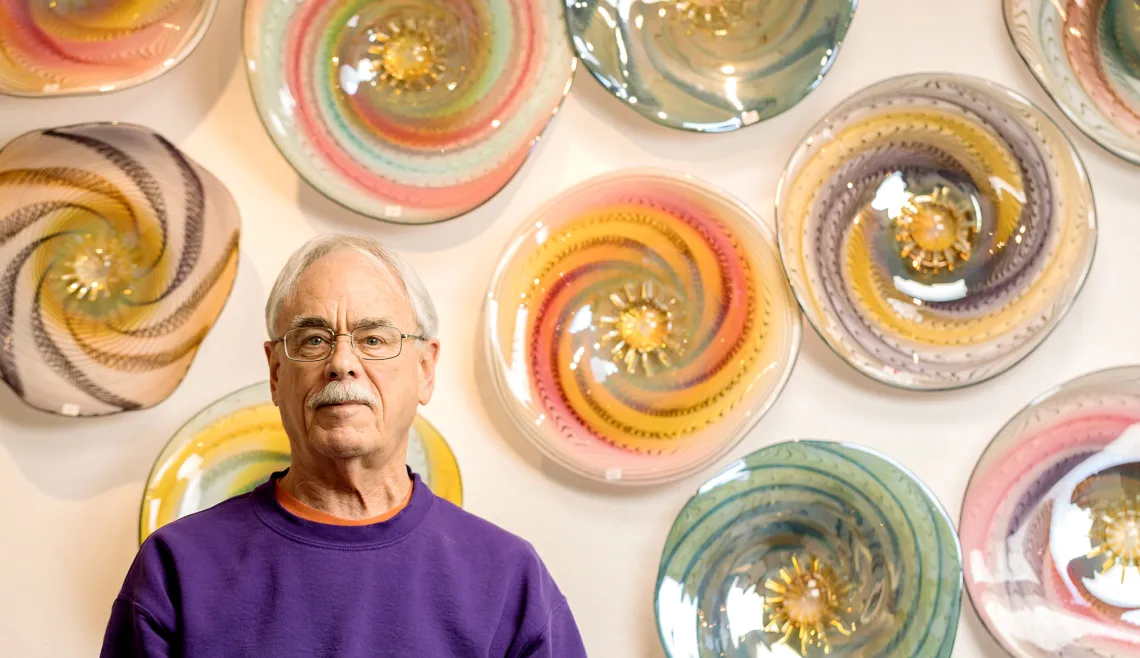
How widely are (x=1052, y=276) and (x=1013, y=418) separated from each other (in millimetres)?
218

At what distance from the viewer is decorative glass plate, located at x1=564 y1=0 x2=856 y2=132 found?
1497mm

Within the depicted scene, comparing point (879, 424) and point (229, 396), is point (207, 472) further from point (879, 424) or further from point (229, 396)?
point (879, 424)

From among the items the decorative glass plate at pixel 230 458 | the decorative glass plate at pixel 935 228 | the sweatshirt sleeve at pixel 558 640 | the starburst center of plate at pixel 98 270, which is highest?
the decorative glass plate at pixel 935 228

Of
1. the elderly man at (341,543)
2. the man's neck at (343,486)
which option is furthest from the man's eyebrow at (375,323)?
the man's neck at (343,486)

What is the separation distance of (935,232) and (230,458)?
1.10m

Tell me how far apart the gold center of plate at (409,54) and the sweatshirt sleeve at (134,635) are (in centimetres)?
85

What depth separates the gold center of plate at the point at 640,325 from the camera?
1.53 metres

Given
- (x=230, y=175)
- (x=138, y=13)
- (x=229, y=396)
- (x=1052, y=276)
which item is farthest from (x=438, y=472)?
(x=1052, y=276)

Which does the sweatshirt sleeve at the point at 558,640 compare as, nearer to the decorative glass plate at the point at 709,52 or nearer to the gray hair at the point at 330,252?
the gray hair at the point at 330,252

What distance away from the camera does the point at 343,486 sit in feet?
3.58

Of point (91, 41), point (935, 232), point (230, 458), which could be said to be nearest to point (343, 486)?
point (230, 458)

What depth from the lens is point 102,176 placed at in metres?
1.47

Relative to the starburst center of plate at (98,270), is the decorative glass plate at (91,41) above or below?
above

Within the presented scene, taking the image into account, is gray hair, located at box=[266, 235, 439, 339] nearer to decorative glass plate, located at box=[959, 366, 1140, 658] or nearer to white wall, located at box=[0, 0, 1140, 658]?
white wall, located at box=[0, 0, 1140, 658]
